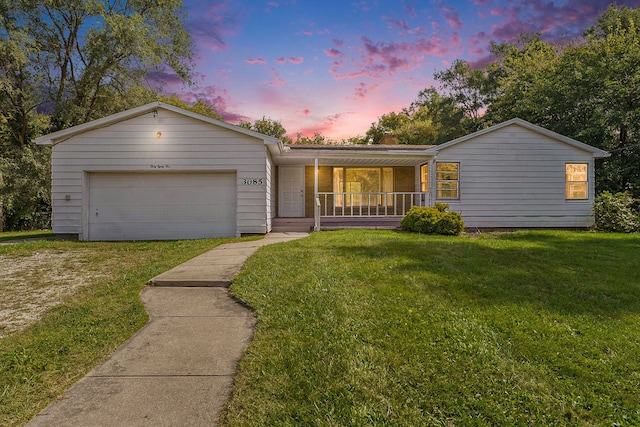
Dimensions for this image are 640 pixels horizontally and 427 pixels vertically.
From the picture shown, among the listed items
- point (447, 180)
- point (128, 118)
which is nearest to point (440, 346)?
point (447, 180)

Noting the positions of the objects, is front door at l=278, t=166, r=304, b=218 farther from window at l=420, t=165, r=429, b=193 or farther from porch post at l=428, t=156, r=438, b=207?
porch post at l=428, t=156, r=438, b=207

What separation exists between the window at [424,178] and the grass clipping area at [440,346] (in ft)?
26.0

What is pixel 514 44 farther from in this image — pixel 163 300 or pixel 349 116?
pixel 163 300

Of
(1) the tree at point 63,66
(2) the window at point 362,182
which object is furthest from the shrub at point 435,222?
(1) the tree at point 63,66

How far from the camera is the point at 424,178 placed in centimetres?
→ 1309

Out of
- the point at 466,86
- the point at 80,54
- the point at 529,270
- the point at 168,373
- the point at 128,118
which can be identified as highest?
the point at 466,86

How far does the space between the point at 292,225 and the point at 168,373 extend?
30.5 ft

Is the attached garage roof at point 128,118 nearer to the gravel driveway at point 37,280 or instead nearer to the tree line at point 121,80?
the gravel driveway at point 37,280

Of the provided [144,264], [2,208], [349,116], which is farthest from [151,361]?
[349,116]

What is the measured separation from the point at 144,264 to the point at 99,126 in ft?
20.3

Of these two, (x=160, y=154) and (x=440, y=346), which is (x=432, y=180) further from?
(x=440, y=346)

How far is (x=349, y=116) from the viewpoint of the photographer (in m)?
24.7

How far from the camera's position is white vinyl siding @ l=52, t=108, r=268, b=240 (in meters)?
10.1

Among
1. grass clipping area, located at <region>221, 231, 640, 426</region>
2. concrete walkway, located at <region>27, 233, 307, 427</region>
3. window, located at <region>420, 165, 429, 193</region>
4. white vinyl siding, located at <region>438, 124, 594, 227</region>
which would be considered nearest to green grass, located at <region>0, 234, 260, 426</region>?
concrete walkway, located at <region>27, 233, 307, 427</region>
